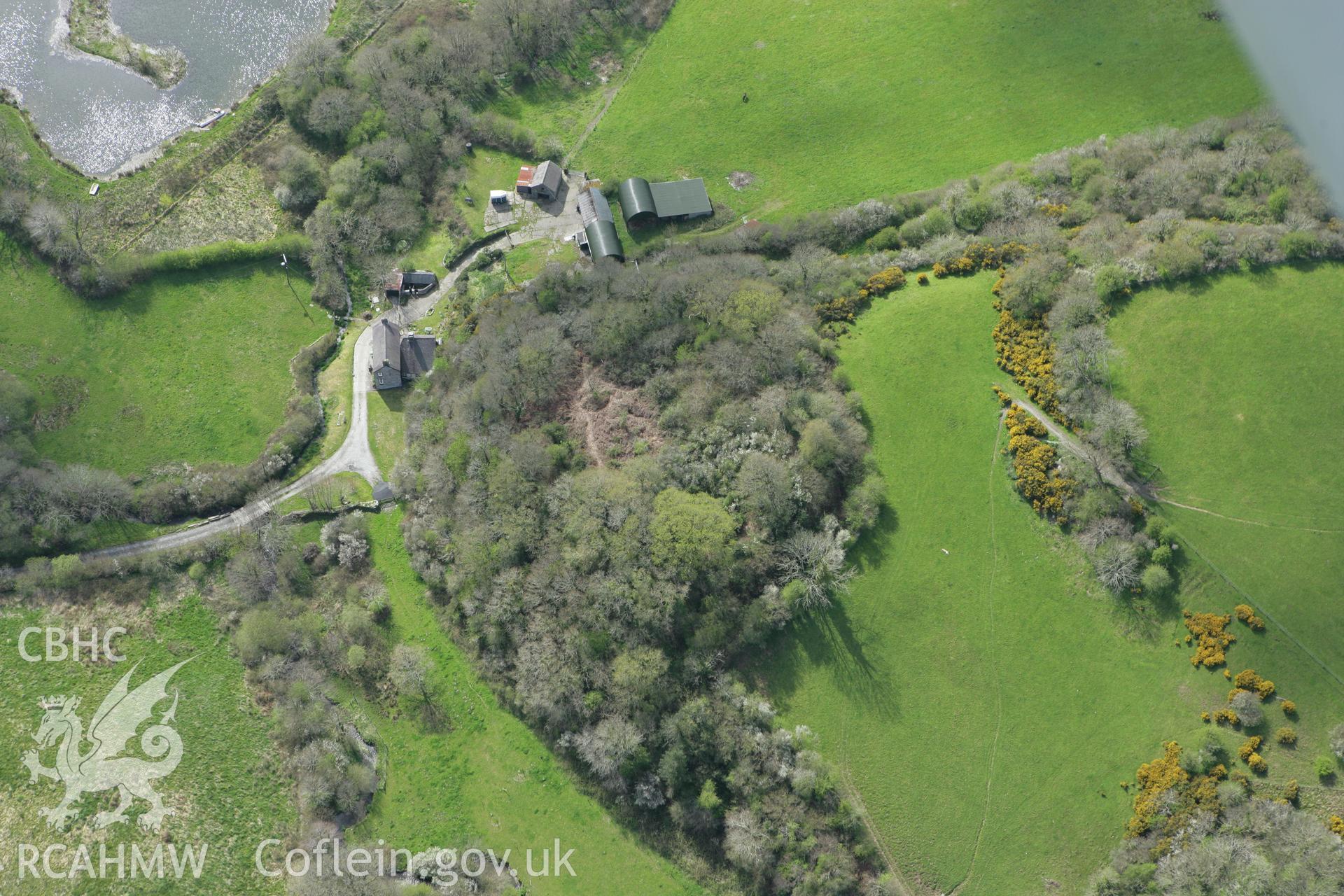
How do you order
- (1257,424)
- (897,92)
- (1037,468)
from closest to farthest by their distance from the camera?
(1257,424), (1037,468), (897,92)

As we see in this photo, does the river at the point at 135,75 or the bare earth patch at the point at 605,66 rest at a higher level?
the river at the point at 135,75

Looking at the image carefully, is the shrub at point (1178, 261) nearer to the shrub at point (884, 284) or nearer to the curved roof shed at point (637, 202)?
the shrub at point (884, 284)

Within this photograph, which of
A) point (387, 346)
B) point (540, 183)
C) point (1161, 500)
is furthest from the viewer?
point (540, 183)

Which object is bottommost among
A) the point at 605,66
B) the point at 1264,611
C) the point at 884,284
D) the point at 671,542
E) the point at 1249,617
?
the point at 1264,611

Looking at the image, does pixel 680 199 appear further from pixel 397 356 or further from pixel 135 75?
pixel 135 75

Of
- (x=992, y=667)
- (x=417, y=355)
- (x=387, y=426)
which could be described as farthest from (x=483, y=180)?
(x=992, y=667)

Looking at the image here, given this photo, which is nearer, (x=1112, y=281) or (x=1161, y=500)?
(x=1161, y=500)

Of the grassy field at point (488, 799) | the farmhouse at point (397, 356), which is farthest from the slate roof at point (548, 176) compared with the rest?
the grassy field at point (488, 799)
